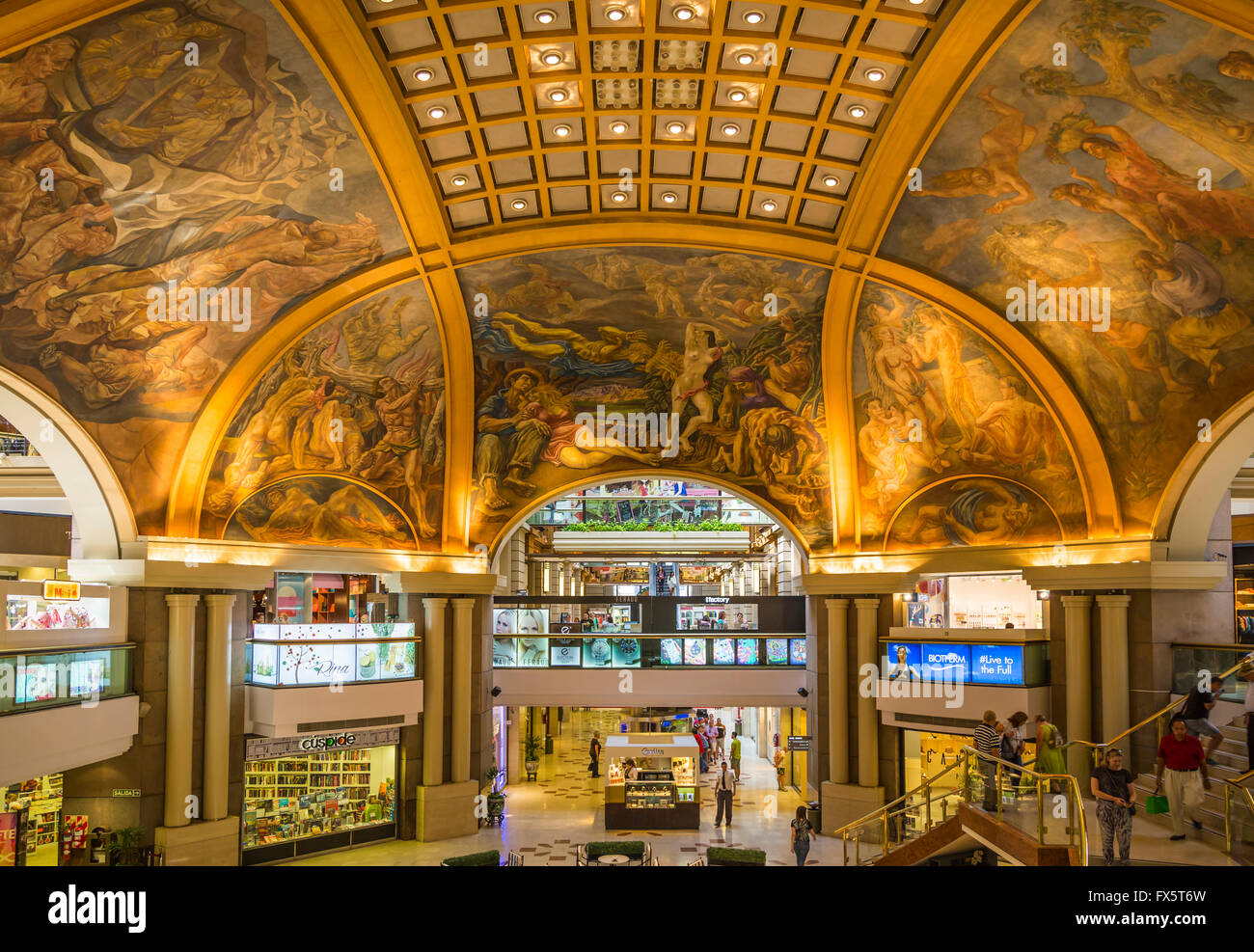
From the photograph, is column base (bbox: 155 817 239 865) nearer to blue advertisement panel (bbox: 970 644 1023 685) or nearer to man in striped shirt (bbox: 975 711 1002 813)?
man in striped shirt (bbox: 975 711 1002 813)

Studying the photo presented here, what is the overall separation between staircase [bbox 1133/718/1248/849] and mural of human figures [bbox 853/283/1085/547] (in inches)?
241

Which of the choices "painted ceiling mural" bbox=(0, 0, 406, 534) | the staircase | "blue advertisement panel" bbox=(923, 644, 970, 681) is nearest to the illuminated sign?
"painted ceiling mural" bbox=(0, 0, 406, 534)

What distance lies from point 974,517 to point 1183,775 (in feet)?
41.9

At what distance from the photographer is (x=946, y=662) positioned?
2523 cm

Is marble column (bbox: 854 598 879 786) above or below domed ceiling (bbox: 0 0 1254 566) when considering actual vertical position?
below

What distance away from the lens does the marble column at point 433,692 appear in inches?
1077

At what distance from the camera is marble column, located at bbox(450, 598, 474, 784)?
27.8 meters

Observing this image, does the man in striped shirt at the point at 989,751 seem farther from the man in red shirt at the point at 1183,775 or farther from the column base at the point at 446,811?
the column base at the point at 446,811

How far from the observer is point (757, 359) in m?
25.7

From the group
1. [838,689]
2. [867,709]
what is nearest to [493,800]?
[838,689]
